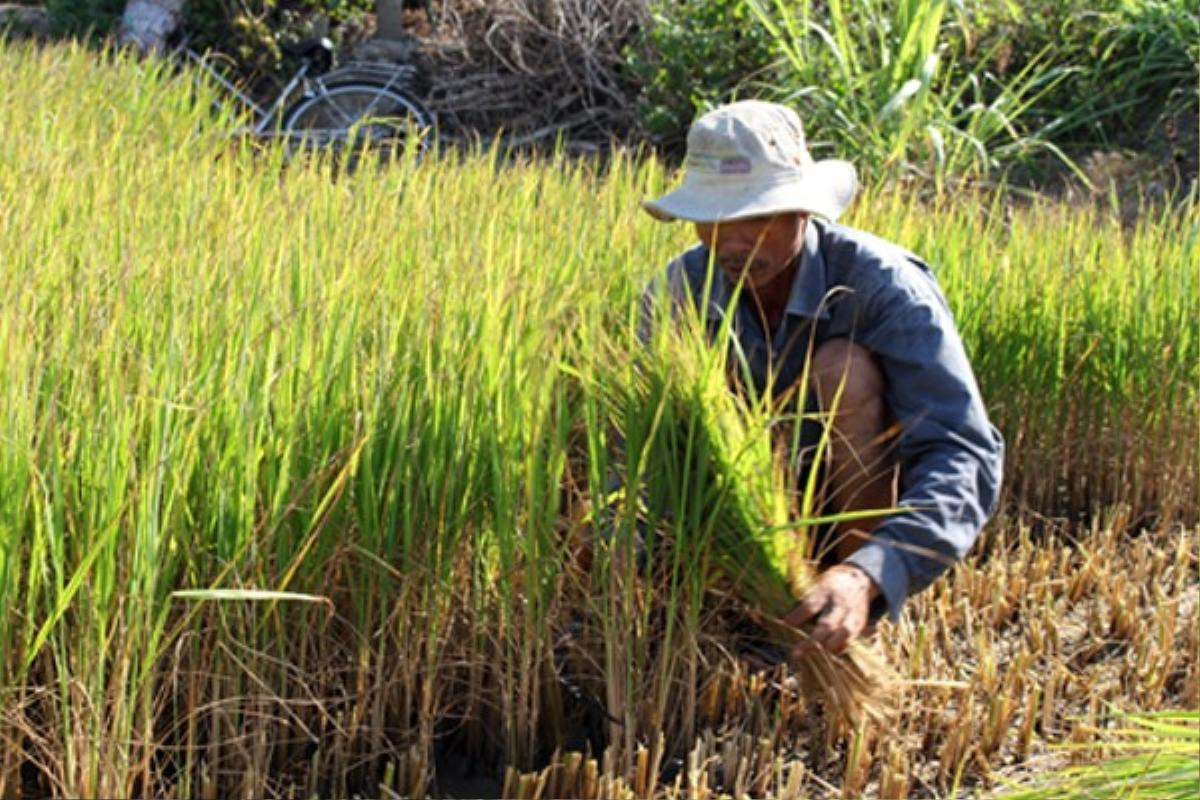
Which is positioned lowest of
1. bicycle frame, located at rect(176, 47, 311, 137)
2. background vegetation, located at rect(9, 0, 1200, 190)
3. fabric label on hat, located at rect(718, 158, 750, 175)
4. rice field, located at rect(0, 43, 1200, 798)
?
rice field, located at rect(0, 43, 1200, 798)

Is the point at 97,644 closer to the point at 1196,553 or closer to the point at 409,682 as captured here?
the point at 409,682

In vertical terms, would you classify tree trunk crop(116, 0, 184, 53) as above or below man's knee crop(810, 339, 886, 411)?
above

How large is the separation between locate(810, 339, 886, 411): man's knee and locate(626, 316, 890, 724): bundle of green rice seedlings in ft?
0.68

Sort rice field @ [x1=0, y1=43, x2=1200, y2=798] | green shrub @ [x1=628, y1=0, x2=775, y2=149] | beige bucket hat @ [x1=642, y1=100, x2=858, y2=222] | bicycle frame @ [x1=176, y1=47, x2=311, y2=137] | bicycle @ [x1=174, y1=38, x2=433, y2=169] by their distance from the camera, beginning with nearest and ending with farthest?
rice field @ [x1=0, y1=43, x2=1200, y2=798]
beige bucket hat @ [x1=642, y1=100, x2=858, y2=222]
bicycle frame @ [x1=176, y1=47, x2=311, y2=137]
green shrub @ [x1=628, y1=0, x2=775, y2=149]
bicycle @ [x1=174, y1=38, x2=433, y2=169]

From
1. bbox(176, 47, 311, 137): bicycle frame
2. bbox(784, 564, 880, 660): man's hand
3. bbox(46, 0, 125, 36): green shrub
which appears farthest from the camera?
bbox(46, 0, 125, 36): green shrub

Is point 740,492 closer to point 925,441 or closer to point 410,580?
point 925,441

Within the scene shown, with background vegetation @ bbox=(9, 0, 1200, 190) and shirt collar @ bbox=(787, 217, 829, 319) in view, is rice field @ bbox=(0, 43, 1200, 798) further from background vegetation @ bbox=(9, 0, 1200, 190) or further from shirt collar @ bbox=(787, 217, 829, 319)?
background vegetation @ bbox=(9, 0, 1200, 190)

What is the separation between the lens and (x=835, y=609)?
2506mm

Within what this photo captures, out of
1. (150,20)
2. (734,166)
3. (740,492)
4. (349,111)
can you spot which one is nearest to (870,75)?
(349,111)

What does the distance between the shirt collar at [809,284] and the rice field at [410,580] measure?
12.6 inches

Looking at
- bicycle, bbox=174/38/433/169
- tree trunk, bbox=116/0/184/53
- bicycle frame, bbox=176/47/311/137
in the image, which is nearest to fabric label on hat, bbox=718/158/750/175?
bicycle frame, bbox=176/47/311/137

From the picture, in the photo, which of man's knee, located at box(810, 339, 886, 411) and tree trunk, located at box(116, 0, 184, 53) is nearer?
man's knee, located at box(810, 339, 886, 411)

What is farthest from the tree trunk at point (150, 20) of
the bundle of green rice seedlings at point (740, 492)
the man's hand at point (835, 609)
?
the man's hand at point (835, 609)

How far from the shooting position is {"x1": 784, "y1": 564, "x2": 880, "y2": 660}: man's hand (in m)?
2.49
